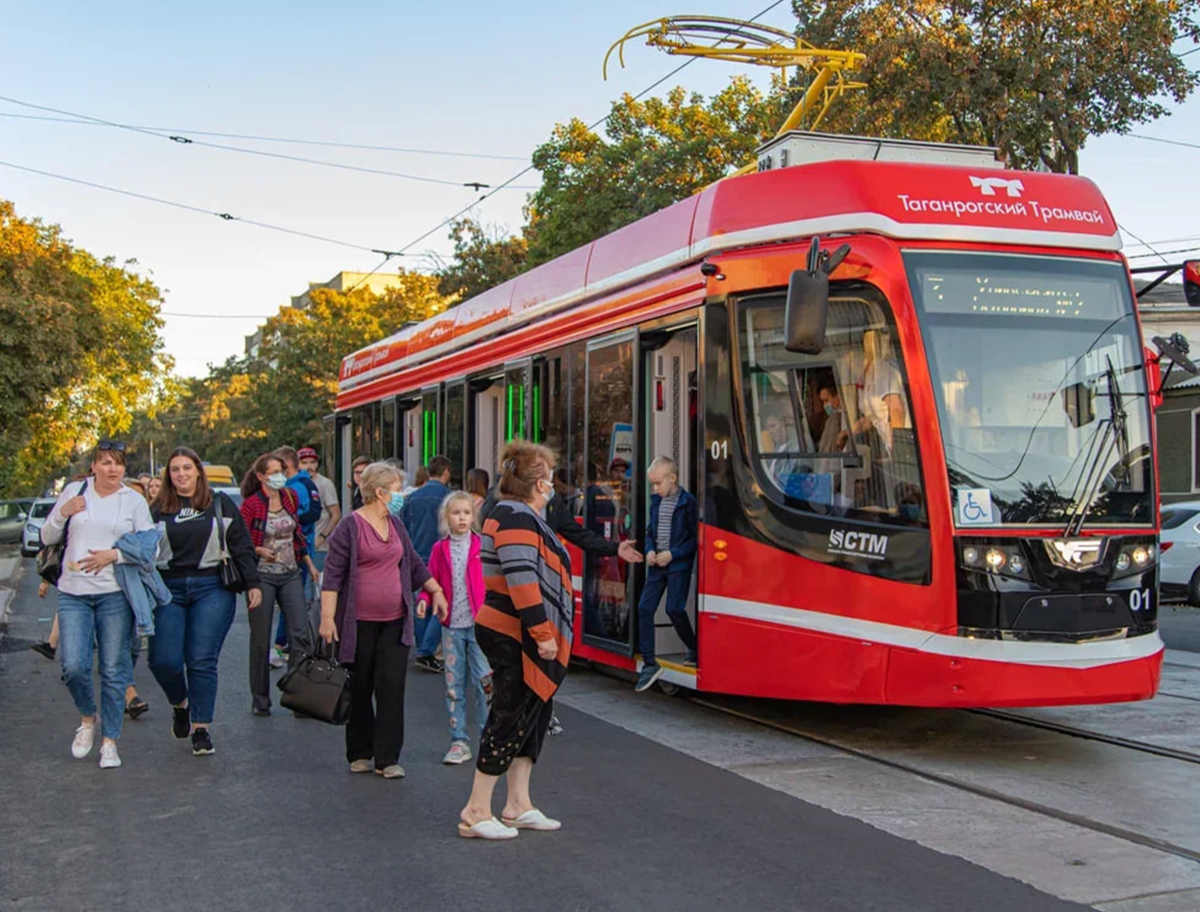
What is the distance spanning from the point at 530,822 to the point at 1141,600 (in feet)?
12.6

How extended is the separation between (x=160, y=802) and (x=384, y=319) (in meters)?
44.9

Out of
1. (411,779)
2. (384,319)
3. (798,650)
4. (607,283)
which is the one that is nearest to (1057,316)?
(798,650)

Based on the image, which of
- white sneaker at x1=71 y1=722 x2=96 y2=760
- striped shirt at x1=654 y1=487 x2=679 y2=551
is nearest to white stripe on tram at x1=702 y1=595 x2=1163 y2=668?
striped shirt at x1=654 y1=487 x2=679 y2=551

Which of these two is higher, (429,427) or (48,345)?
(48,345)

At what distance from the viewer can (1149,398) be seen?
26.1 ft

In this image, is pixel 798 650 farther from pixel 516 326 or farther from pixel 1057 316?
pixel 516 326

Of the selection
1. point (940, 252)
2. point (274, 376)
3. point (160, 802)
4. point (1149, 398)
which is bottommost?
point (160, 802)

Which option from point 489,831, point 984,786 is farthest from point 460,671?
point 984,786

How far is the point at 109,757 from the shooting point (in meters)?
7.64

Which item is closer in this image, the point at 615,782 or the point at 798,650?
the point at 615,782

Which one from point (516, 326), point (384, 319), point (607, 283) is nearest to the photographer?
point (607, 283)

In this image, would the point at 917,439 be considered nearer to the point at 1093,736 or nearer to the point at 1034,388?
the point at 1034,388

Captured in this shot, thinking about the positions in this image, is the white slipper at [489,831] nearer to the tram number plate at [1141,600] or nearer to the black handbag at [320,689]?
the black handbag at [320,689]

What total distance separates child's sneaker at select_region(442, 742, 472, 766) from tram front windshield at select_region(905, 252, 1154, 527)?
306 centimetres
